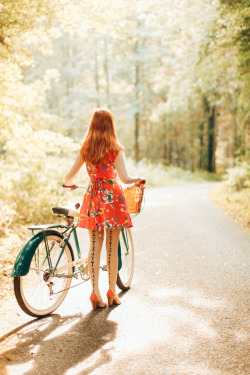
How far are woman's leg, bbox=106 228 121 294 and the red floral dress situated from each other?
0.59 ft

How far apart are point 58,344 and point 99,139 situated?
206 cm

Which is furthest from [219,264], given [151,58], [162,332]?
[151,58]

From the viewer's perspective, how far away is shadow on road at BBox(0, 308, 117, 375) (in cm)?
296

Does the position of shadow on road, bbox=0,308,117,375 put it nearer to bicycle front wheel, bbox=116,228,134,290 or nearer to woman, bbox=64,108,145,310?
woman, bbox=64,108,145,310

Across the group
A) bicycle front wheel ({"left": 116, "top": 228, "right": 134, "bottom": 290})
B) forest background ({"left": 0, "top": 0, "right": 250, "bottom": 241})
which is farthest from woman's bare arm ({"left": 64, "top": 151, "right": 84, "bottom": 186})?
bicycle front wheel ({"left": 116, "top": 228, "right": 134, "bottom": 290})

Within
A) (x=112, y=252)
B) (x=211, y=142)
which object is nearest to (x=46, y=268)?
(x=112, y=252)

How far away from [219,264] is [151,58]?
26.2m

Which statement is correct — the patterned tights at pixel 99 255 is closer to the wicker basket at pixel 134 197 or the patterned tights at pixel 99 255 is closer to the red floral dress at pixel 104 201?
the red floral dress at pixel 104 201

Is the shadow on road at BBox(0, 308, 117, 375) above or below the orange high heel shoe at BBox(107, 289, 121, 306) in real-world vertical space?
below

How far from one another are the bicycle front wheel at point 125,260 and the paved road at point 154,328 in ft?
0.44

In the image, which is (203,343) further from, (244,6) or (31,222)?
(244,6)

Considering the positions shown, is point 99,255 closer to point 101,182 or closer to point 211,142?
point 101,182

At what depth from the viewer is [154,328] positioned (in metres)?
3.62

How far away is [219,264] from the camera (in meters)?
5.85
